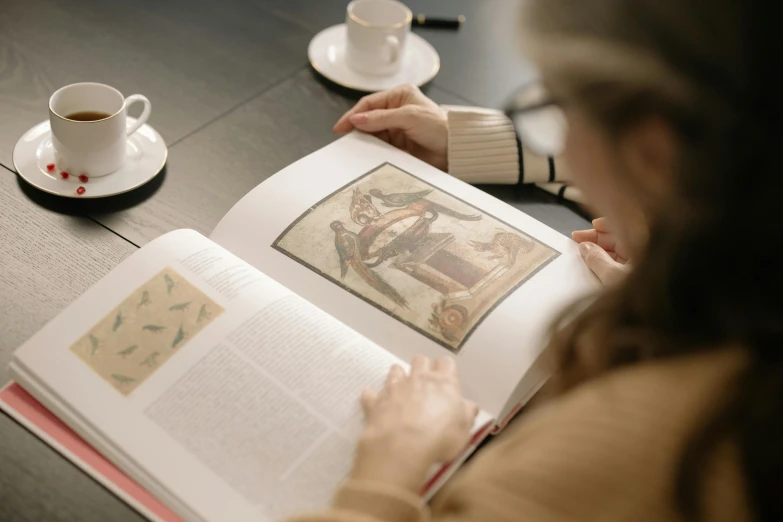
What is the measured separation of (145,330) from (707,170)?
19.2 inches

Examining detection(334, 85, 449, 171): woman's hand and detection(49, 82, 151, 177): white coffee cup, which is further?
detection(334, 85, 449, 171): woman's hand

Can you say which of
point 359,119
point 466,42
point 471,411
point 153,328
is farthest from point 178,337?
point 466,42

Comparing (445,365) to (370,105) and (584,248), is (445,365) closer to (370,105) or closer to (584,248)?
(584,248)

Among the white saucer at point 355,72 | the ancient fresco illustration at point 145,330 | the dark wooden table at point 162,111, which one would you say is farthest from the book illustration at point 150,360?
the white saucer at point 355,72

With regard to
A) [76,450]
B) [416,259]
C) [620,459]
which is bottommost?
[76,450]

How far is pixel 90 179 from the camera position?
0.83 metres

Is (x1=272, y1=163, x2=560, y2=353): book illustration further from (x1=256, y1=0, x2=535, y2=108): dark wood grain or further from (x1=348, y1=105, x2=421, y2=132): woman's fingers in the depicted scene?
(x1=256, y1=0, x2=535, y2=108): dark wood grain

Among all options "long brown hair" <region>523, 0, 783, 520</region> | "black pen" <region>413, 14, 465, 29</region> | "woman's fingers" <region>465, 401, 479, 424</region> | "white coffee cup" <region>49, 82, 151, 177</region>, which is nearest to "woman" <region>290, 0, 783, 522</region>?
"long brown hair" <region>523, 0, 783, 520</region>

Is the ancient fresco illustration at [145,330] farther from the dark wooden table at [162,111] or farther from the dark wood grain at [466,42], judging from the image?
the dark wood grain at [466,42]

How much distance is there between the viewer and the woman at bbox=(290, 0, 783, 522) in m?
0.35

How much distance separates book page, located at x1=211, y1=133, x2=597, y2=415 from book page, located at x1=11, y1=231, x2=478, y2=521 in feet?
0.13

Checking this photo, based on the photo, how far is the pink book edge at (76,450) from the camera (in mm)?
570

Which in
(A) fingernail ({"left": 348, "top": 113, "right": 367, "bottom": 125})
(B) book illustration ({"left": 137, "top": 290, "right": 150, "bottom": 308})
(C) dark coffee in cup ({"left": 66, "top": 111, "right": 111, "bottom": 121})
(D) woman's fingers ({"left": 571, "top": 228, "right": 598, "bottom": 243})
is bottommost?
(B) book illustration ({"left": 137, "top": 290, "right": 150, "bottom": 308})

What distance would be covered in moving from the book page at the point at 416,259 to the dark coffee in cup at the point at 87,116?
21cm
